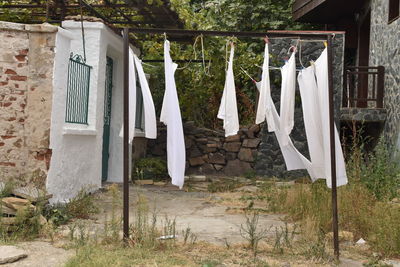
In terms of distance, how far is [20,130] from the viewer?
7.02 meters

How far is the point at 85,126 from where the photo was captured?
8492mm

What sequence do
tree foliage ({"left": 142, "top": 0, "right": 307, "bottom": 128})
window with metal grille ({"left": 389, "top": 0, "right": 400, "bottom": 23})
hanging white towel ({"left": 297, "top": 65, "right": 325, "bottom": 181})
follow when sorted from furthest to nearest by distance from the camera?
1. tree foliage ({"left": 142, "top": 0, "right": 307, "bottom": 128})
2. window with metal grille ({"left": 389, "top": 0, "right": 400, "bottom": 23})
3. hanging white towel ({"left": 297, "top": 65, "right": 325, "bottom": 181})

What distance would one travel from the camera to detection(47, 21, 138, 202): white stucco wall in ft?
23.6

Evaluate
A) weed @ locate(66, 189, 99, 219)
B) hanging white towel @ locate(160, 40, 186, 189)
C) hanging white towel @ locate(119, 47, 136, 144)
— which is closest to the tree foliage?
weed @ locate(66, 189, 99, 219)

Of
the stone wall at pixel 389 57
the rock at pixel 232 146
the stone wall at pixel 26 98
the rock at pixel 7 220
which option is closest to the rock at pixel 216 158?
the rock at pixel 232 146

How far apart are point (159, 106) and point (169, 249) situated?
799 centimetres

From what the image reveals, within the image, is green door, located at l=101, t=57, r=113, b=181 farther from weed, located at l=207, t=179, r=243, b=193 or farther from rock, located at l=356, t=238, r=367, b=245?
rock, located at l=356, t=238, r=367, b=245

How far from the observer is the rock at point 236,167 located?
1235 centimetres

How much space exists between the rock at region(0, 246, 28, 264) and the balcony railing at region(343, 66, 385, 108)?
7840mm

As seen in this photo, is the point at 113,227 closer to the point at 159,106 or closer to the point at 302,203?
the point at 302,203

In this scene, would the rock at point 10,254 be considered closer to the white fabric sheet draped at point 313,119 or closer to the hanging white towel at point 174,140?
the hanging white towel at point 174,140

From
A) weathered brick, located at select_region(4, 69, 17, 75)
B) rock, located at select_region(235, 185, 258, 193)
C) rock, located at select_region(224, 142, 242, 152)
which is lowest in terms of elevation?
rock, located at select_region(235, 185, 258, 193)

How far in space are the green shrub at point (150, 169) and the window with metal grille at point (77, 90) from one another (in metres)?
2.69

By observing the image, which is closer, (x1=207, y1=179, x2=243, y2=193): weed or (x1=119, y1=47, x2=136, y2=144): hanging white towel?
(x1=119, y1=47, x2=136, y2=144): hanging white towel
